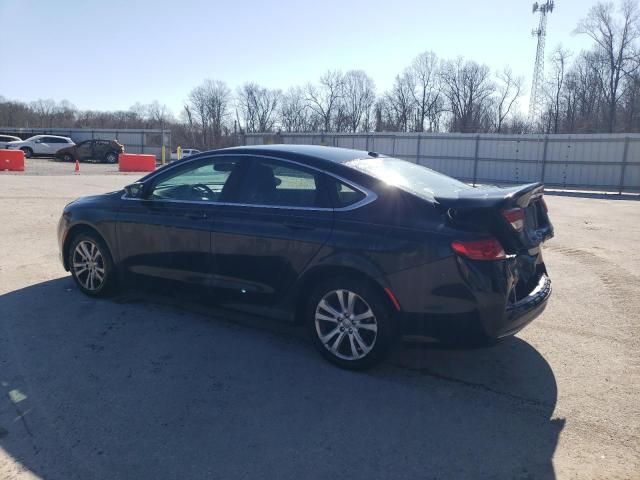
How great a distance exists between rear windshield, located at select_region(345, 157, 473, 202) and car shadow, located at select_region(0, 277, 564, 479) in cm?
116

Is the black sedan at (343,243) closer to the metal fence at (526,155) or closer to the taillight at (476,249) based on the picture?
the taillight at (476,249)

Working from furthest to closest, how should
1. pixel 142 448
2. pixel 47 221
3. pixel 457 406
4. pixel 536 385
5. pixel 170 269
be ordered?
pixel 47 221 → pixel 170 269 → pixel 536 385 → pixel 457 406 → pixel 142 448

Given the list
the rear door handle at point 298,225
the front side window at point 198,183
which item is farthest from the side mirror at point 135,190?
the rear door handle at point 298,225

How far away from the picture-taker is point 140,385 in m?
3.55

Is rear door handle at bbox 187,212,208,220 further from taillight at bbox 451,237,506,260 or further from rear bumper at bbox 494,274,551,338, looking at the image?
rear bumper at bbox 494,274,551,338

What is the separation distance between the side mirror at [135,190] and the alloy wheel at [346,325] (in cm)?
229

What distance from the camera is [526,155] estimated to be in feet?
91.6

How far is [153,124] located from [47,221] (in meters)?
91.6

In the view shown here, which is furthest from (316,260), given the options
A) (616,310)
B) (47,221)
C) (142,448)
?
(47,221)

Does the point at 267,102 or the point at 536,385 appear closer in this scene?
the point at 536,385

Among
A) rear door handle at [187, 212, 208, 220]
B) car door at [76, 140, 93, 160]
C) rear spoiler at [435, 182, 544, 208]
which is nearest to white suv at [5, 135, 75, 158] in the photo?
car door at [76, 140, 93, 160]

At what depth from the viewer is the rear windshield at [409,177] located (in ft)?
12.6

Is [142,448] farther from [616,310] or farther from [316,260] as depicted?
[616,310]

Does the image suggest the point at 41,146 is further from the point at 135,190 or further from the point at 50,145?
the point at 135,190
